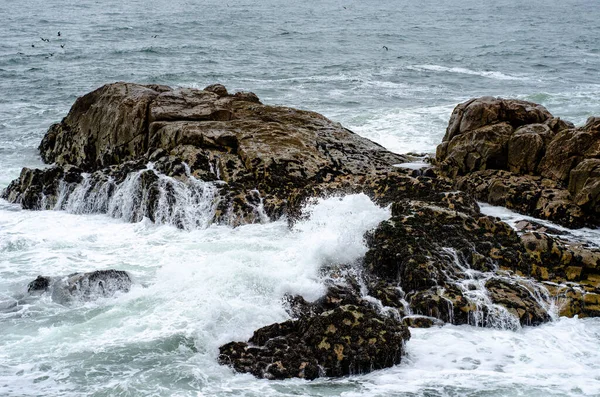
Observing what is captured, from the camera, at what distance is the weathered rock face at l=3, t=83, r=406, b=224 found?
15133mm

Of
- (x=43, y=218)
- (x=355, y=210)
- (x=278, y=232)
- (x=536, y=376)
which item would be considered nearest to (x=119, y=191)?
(x=43, y=218)

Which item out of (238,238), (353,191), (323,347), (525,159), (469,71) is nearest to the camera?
(323,347)

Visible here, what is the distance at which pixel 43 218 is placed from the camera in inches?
608

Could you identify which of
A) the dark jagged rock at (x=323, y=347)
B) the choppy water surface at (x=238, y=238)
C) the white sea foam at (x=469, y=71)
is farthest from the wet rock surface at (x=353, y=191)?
the white sea foam at (x=469, y=71)

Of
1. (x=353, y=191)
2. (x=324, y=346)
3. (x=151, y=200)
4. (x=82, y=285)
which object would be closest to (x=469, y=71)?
(x=353, y=191)

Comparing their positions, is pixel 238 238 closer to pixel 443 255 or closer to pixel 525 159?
pixel 443 255

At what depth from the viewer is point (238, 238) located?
13.4m

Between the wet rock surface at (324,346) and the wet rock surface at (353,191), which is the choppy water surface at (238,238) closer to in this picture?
the wet rock surface at (324,346)

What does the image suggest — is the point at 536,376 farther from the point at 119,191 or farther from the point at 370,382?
the point at 119,191

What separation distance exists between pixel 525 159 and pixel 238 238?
290 inches

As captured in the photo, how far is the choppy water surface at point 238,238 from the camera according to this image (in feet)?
29.1

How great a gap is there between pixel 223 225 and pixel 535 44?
1684 inches

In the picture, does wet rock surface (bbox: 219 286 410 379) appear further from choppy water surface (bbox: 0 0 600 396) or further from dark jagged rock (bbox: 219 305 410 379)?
choppy water surface (bbox: 0 0 600 396)

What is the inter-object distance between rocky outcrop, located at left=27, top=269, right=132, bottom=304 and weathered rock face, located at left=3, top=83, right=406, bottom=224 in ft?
11.5
